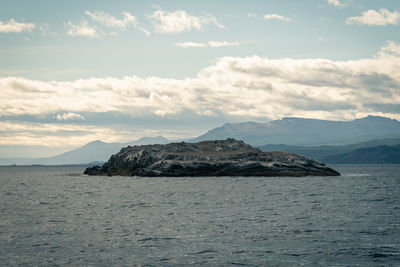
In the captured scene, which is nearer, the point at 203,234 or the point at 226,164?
the point at 203,234

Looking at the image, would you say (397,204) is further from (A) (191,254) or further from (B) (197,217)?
(A) (191,254)

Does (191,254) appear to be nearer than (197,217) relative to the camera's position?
Yes

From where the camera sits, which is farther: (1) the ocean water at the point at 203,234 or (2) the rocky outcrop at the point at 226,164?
(2) the rocky outcrop at the point at 226,164

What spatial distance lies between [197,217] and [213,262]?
2234 cm

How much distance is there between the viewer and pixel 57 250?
35250mm

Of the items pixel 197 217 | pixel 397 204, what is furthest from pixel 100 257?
pixel 397 204

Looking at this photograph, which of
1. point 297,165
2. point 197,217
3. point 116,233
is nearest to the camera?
point 116,233

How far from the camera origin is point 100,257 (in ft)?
108

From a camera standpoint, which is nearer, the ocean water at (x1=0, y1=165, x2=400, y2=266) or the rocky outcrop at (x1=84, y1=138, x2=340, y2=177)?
the ocean water at (x1=0, y1=165, x2=400, y2=266)

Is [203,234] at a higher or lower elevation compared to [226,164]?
lower

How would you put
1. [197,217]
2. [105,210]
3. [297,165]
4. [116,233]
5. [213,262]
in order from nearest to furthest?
1. [213,262]
2. [116,233]
3. [197,217]
4. [105,210]
5. [297,165]

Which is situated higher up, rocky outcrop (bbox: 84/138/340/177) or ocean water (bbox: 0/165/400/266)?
rocky outcrop (bbox: 84/138/340/177)

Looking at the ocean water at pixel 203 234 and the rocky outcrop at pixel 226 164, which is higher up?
the rocky outcrop at pixel 226 164

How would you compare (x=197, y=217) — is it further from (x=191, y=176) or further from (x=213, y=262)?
(x=191, y=176)
